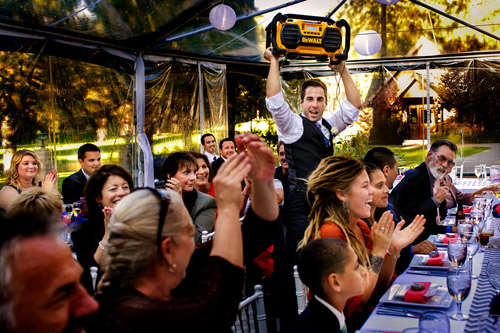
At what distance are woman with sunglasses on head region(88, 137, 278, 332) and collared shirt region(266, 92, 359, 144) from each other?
6.73 ft

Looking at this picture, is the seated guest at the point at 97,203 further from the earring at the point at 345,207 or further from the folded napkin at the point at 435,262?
the folded napkin at the point at 435,262

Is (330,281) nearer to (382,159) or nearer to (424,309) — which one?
(424,309)

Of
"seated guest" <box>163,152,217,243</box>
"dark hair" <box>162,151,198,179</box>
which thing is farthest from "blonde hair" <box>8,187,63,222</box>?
"dark hair" <box>162,151,198,179</box>

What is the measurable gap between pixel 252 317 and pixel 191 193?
70.8 inches

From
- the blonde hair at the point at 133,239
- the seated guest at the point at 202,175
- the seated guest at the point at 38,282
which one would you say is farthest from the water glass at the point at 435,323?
the seated guest at the point at 202,175

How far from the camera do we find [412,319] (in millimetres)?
1817

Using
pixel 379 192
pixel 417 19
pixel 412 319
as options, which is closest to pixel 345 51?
pixel 379 192

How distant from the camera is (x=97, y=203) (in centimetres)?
290

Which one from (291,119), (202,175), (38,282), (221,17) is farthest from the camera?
(221,17)

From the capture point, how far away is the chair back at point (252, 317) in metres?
1.75

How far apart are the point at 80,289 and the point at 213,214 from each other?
2597 mm

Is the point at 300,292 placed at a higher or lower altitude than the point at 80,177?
lower

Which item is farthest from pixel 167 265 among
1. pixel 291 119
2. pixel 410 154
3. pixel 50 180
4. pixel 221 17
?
pixel 410 154

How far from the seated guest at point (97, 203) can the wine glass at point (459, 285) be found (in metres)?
1.84
